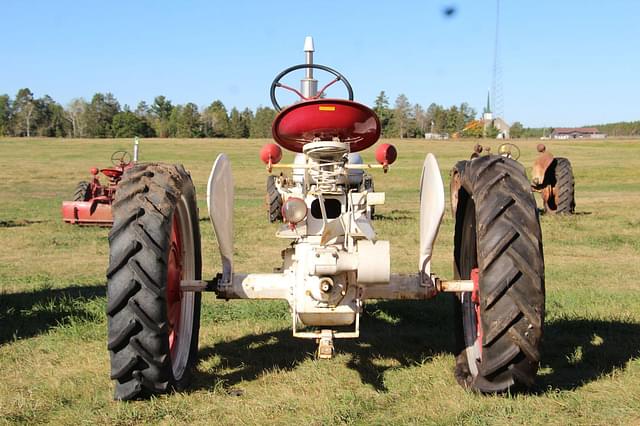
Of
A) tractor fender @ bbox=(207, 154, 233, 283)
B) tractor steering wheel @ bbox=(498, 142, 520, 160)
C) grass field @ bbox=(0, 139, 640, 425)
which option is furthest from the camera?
tractor steering wheel @ bbox=(498, 142, 520, 160)

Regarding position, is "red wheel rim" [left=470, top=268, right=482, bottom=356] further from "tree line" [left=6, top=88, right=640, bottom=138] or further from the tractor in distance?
"tree line" [left=6, top=88, right=640, bottom=138]

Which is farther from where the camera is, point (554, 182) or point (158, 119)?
point (158, 119)

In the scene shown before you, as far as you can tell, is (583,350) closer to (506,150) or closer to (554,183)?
(506,150)

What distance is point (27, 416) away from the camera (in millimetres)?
3875

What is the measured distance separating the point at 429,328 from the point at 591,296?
2.03 m

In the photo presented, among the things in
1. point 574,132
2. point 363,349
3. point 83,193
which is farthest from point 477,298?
point 574,132

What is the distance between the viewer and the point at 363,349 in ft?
17.1

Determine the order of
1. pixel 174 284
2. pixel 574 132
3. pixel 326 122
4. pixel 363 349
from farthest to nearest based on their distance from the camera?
pixel 574 132, pixel 363 349, pixel 326 122, pixel 174 284

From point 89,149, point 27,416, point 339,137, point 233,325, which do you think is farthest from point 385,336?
point 89,149

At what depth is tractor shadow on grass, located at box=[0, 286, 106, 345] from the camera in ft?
19.2

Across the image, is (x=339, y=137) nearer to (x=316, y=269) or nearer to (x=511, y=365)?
(x=316, y=269)

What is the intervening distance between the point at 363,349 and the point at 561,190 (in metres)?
11.3

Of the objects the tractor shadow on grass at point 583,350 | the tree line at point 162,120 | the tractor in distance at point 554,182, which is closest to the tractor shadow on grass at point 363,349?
the tractor shadow on grass at point 583,350

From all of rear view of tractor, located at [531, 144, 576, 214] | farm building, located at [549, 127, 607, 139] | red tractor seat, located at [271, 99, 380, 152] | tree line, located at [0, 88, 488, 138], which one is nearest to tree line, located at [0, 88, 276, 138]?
tree line, located at [0, 88, 488, 138]
